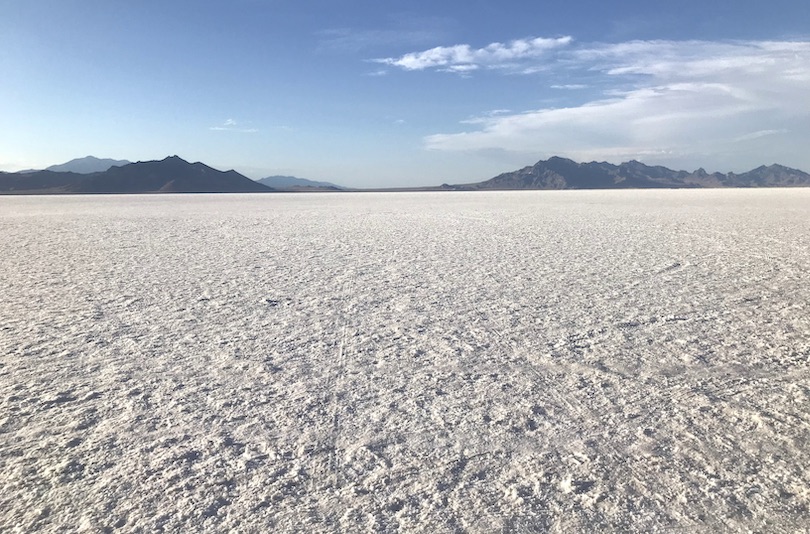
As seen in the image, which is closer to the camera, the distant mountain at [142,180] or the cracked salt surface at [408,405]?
the cracked salt surface at [408,405]

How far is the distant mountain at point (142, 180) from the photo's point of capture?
297ft

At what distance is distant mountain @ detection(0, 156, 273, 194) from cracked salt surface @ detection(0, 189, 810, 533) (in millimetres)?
96868

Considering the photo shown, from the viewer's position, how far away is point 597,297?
5.20 meters

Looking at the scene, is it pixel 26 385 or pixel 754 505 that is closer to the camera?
pixel 754 505

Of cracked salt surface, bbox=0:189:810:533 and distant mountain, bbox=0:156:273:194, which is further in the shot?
distant mountain, bbox=0:156:273:194

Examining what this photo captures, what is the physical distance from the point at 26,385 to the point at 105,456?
3.79 feet

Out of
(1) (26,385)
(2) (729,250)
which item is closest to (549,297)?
(1) (26,385)

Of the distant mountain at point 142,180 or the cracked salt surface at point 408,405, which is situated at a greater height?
the distant mountain at point 142,180

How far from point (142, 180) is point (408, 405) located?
116m

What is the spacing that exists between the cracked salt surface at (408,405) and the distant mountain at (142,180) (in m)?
96.9

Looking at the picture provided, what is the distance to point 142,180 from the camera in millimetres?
105750

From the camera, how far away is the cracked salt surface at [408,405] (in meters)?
1.94

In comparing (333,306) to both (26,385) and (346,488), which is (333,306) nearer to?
(26,385)

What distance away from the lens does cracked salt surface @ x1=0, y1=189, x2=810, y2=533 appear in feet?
6.37
